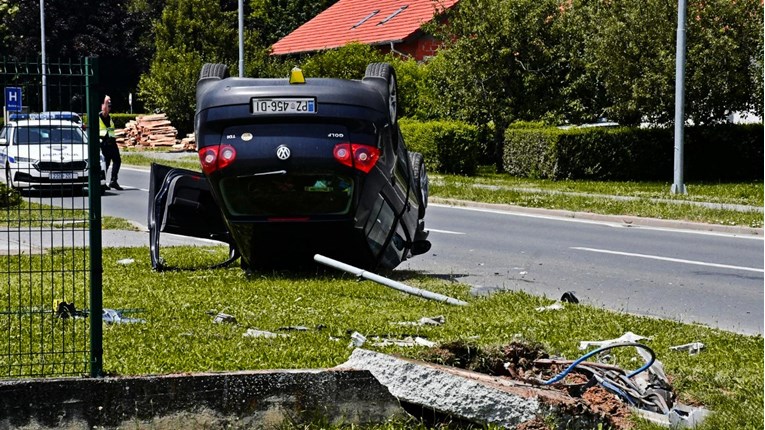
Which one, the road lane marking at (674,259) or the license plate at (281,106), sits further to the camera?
the road lane marking at (674,259)

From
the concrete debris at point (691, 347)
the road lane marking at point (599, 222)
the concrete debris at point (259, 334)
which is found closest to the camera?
the concrete debris at point (691, 347)

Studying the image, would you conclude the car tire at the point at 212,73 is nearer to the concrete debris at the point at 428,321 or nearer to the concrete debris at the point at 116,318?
the concrete debris at the point at 116,318

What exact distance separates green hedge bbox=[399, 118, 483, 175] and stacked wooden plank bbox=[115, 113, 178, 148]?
21.0 m

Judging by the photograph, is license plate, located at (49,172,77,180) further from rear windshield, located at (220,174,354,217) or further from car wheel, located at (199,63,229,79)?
car wheel, located at (199,63,229,79)

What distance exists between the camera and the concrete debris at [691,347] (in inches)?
326

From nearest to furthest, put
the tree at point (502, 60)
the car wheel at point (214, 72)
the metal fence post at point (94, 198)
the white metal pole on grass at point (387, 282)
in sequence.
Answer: the metal fence post at point (94, 198) → the white metal pole on grass at point (387, 282) → the car wheel at point (214, 72) → the tree at point (502, 60)

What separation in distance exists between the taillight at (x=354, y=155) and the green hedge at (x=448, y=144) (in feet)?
65.1

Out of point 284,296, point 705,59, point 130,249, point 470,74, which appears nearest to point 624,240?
point 130,249

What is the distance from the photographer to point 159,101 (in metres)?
51.0

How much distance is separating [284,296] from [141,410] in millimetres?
4851

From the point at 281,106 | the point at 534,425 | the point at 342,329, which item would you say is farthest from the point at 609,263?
the point at 534,425

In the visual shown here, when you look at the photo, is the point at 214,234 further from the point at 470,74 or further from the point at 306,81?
the point at 470,74

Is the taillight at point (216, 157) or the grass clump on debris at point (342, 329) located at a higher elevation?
the taillight at point (216, 157)

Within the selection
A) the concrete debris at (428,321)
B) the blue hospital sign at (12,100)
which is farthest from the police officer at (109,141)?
the blue hospital sign at (12,100)
